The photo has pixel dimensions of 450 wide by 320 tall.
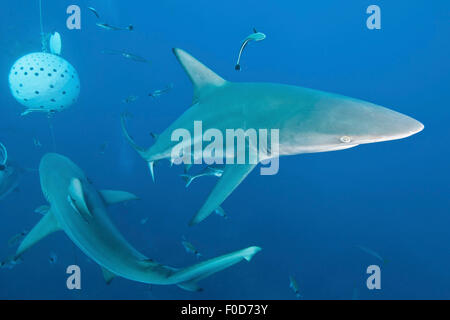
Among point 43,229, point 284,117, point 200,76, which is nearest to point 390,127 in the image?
point 284,117

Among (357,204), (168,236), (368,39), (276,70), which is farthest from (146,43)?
(368,39)

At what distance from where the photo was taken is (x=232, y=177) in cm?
245

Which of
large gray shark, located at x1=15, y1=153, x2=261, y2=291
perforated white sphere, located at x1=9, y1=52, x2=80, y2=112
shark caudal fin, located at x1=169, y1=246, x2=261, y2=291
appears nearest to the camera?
shark caudal fin, located at x1=169, y1=246, x2=261, y2=291

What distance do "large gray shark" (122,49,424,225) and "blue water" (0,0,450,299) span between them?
16.8 ft

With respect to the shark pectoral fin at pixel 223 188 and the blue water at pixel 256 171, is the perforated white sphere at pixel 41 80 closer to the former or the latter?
the shark pectoral fin at pixel 223 188

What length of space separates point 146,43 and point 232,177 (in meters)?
21.3

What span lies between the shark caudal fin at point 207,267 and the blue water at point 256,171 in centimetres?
534

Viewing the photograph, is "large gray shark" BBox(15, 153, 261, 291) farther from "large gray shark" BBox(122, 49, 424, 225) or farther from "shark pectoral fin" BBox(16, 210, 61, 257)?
"large gray shark" BBox(122, 49, 424, 225)

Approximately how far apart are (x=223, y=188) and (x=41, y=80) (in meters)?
2.97

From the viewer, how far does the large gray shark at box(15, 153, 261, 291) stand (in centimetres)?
Result: 179

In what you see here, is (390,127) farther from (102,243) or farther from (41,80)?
(41,80)

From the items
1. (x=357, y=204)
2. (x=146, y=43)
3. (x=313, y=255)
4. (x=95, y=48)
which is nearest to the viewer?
(x=313, y=255)

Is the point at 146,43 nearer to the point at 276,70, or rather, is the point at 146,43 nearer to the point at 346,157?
the point at 276,70
